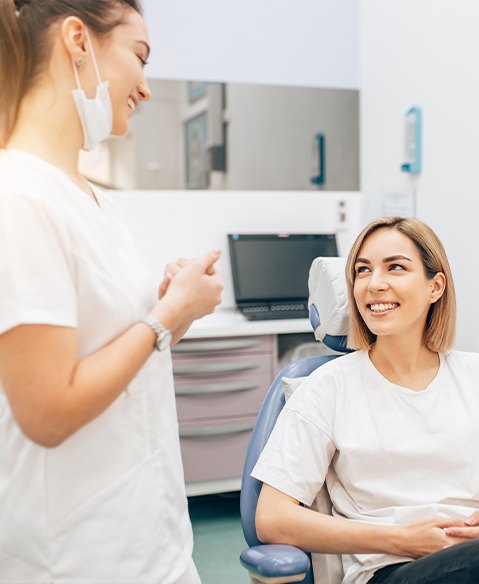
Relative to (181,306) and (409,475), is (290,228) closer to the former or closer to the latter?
(409,475)

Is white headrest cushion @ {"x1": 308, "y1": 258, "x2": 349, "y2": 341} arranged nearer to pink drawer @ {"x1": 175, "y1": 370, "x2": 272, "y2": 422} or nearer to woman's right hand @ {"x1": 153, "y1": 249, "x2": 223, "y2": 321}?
woman's right hand @ {"x1": 153, "y1": 249, "x2": 223, "y2": 321}

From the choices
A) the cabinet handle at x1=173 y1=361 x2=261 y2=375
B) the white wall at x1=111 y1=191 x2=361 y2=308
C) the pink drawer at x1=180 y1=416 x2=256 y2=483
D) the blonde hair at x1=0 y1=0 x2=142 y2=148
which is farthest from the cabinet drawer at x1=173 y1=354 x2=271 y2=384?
the blonde hair at x1=0 y1=0 x2=142 y2=148

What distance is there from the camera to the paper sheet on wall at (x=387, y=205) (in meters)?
2.88

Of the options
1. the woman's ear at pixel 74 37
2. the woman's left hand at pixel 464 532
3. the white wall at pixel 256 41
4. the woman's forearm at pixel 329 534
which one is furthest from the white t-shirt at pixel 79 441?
the white wall at pixel 256 41

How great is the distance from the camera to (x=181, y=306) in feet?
3.15

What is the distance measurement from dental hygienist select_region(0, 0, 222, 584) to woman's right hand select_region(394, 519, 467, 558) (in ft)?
1.64

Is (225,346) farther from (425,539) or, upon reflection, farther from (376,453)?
(425,539)

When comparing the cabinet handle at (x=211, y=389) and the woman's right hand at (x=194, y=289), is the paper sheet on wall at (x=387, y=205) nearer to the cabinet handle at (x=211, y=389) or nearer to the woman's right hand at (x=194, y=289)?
the cabinet handle at (x=211, y=389)

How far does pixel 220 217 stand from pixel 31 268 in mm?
2401

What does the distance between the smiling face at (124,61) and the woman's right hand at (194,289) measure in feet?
0.93

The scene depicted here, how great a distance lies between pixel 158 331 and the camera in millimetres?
929

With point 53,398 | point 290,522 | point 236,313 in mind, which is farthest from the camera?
point 236,313

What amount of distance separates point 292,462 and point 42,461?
0.64 m

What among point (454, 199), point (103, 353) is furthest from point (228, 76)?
point (103, 353)
